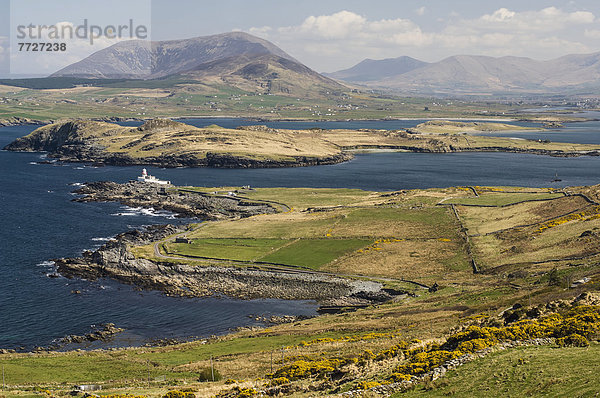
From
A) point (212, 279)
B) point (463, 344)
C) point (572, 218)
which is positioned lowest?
point (212, 279)

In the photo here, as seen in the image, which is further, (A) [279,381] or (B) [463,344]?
(A) [279,381]

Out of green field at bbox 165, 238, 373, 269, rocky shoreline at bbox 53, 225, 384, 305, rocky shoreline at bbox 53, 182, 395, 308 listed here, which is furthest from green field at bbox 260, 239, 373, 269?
rocky shoreline at bbox 53, 225, 384, 305

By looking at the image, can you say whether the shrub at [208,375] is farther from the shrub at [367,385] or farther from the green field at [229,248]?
the green field at [229,248]

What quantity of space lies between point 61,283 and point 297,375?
6399 cm

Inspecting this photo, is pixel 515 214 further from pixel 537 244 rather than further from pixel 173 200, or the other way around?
pixel 173 200

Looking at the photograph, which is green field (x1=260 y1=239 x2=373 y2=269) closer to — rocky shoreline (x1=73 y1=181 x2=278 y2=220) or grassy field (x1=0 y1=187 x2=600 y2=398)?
grassy field (x1=0 y1=187 x2=600 y2=398)

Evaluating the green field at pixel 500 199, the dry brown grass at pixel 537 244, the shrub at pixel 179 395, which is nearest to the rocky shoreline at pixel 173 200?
the green field at pixel 500 199

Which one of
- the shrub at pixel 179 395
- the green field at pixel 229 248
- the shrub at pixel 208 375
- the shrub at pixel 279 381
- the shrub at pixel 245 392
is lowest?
the green field at pixel 229 248

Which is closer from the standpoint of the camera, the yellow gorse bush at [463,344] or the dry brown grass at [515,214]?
the yellow gorse bush at [463,344]

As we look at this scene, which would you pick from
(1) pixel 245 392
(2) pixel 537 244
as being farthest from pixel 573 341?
(2) pixel 537 244

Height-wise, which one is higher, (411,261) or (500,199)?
(500,199)

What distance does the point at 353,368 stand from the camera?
41.1 metres

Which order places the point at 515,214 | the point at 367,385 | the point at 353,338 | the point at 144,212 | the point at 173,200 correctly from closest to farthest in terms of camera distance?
1. the point at 367,385
2. the point at 353,338
3. the point at 515,214
4. the point at 144,212
5. the point at 173,200

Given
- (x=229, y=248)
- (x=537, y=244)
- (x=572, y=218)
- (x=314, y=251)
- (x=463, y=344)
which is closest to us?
(x=463, y=344)
